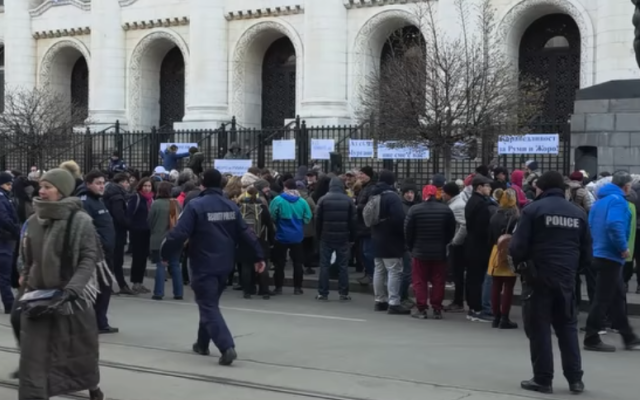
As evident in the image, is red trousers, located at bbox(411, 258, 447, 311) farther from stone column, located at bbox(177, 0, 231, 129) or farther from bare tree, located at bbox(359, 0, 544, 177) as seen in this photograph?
stone column, located at bbox(177, 0, 231, 129)

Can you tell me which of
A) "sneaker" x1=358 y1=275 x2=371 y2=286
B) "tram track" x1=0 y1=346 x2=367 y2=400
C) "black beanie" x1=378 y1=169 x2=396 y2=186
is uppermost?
"black beanie" x1=378 y1=169 x2=396 y2=186

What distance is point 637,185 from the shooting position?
13609 mm

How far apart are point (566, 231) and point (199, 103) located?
24.4m

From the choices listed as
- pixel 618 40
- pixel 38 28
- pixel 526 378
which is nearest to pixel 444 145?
pixel 618 40

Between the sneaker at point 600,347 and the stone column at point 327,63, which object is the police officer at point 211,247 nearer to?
the sneaker at point 600,347

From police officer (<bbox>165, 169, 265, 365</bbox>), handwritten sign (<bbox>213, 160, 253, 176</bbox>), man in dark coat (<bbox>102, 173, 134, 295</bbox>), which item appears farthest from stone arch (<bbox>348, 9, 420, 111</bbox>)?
police officer (<bbox>165, 169, 265, 365</bbox>)

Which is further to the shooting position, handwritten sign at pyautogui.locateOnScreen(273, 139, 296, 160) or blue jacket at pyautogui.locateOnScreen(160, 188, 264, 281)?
handwritten sign at pyautogui.locateOnScreen(273, 139, 296, 160)

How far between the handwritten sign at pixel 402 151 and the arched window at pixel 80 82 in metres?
19.9

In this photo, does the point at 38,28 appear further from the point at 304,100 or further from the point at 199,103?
the point at 304,100

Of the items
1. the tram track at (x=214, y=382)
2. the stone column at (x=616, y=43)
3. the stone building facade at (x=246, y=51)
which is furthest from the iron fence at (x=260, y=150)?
the tram track at (x=214, y=382)

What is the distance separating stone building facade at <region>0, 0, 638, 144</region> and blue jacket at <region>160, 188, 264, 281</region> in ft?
54.7

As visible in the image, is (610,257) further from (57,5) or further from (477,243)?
(57,5)

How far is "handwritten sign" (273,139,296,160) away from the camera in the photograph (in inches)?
944

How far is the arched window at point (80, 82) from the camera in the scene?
1494 inches
